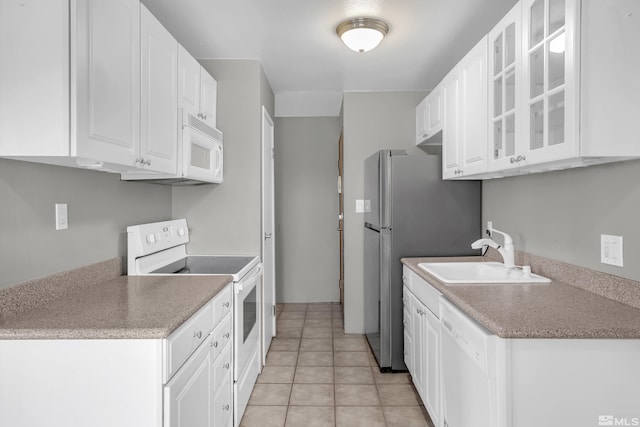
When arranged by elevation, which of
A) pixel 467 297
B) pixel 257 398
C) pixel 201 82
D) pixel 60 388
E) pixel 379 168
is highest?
pixel 201 82

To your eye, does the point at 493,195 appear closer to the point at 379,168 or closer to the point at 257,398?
the point at 379,168

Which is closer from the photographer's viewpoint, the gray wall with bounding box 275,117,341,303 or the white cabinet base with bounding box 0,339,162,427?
the white cabinet base with bounding box 0,339,162,427

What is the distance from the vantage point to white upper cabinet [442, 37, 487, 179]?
2.00 metres

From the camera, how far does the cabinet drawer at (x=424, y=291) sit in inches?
74.8

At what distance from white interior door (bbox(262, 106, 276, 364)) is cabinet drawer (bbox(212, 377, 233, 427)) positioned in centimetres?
93

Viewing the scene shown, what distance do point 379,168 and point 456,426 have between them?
1.70 meters

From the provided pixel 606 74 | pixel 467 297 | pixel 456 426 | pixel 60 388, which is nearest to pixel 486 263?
pixel 467 297

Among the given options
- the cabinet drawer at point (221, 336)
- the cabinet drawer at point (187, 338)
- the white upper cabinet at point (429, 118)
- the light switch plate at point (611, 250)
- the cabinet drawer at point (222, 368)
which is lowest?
the cabinet drawer at point (222, 368)

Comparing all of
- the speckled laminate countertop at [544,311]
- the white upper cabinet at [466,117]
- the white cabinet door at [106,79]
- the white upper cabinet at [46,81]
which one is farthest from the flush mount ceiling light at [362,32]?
the speckled laminate countertop at [544,311]

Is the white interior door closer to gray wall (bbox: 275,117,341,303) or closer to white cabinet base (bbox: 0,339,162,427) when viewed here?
gray wall (bbox: 275,117,341,303)

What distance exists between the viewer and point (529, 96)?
5.11 feet

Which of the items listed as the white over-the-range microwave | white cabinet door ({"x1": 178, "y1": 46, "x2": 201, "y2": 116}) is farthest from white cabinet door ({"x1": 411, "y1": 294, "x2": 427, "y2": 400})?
white cabinet door ({"x1": 178, "y1": 46, "x2": 201, "y2": 116})

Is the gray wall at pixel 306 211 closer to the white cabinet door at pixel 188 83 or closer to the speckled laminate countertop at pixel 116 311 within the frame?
the white cabinet door at pixel 188 83

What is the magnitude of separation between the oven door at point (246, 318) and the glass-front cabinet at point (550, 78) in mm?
1649
